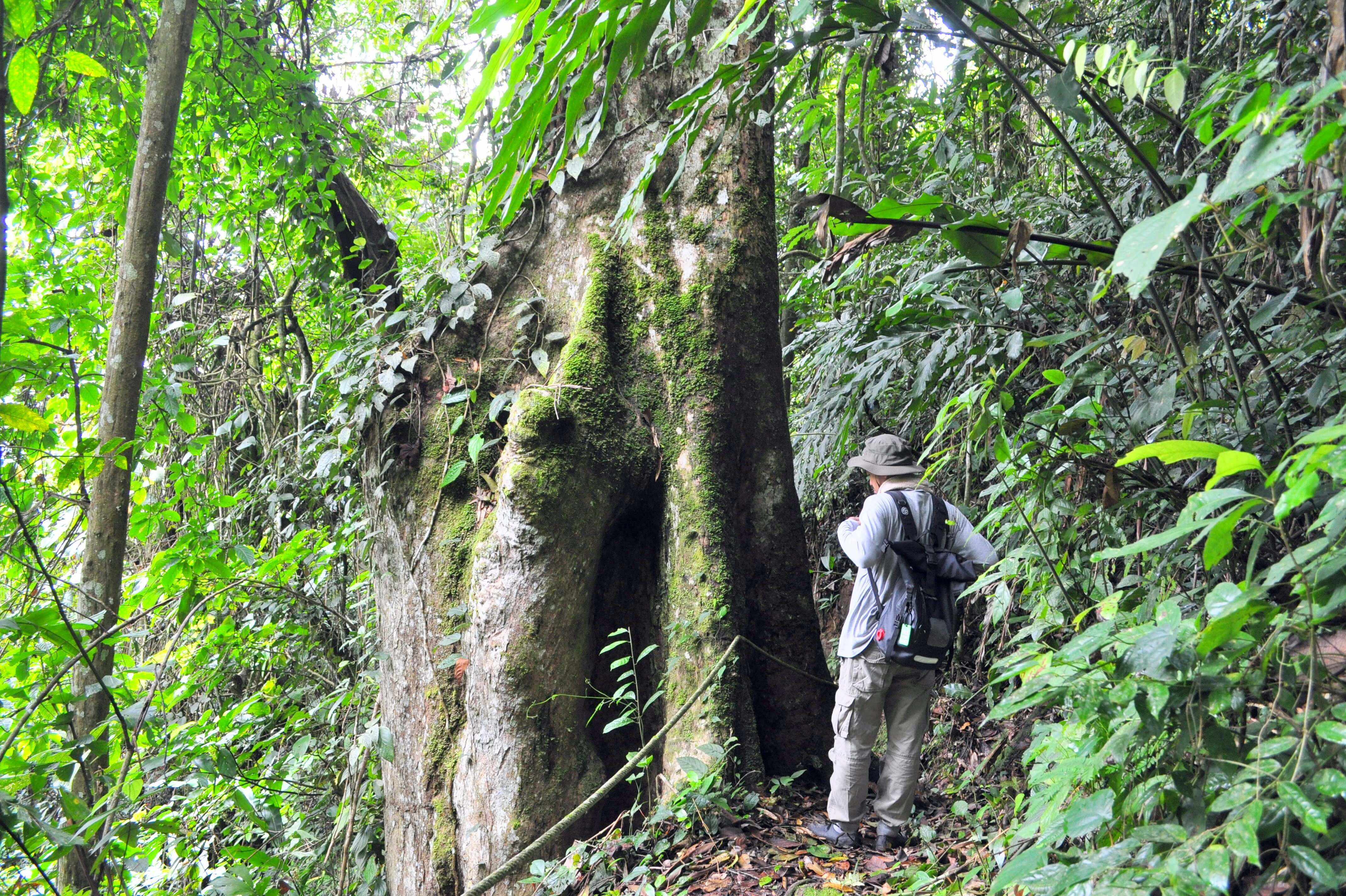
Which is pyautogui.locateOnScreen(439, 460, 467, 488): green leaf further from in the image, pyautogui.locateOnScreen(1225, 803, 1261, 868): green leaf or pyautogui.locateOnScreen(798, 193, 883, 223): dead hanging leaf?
pyautogui.locateOnScreen(1225, 803, 1261, 868): green leaf

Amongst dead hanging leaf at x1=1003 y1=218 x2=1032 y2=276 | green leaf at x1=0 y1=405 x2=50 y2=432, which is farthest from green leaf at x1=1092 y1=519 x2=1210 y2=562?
green leaf at x1=0 y1=405 x2=50 y2=432

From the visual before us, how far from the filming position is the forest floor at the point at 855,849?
2918mm

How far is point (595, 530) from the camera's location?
3.69 metres

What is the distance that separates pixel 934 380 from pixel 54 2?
487 centimetres

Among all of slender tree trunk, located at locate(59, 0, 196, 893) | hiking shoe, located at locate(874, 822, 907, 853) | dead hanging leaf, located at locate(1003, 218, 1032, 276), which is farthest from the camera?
hiking shoe, located at locate(874, 822, 907, 853)

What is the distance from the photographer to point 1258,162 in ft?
3.88

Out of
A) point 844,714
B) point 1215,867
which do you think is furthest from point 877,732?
point 1215,867

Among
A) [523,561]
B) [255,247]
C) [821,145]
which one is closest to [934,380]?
[523,561]

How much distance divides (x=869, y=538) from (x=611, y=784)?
5.20 ft

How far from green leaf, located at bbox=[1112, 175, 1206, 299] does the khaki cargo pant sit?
2.65 metres

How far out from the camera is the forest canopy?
1.52 meters

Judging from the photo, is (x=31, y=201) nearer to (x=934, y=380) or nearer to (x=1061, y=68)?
(x=934, y=380)

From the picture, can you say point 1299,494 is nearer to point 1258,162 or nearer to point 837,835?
point 1258,162

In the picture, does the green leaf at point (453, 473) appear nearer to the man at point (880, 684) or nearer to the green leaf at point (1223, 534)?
the man at point (880, 684)
